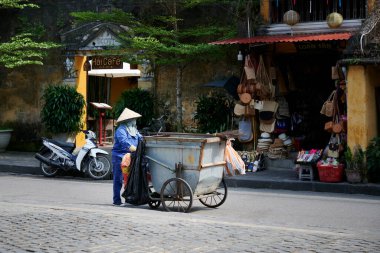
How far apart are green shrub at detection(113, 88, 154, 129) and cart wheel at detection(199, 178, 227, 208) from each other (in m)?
8.36

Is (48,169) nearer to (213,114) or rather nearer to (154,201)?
(213,114)

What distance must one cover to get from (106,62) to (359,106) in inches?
385

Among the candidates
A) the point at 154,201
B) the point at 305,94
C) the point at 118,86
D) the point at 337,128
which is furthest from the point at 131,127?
the point at 118,86

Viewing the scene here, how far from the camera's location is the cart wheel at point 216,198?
12586 mm

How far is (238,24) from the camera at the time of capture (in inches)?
758

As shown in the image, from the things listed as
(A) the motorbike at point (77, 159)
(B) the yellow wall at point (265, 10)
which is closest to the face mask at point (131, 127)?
(A) the motorbike at point (77, 159)

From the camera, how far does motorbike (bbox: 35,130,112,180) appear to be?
58.2 feet


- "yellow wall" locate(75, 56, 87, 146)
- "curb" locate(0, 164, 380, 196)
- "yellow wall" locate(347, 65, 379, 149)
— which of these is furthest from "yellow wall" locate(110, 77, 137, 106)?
"yellow wall" locate(347, 65, 379, 149)

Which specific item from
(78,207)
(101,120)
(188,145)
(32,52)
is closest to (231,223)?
(188,145)

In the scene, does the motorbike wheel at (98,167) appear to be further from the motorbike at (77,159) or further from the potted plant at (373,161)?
the potted plant at (373,161)

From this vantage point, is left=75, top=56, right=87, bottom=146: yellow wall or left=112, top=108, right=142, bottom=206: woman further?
left=75, top=56, right=87, bottom=146: yellow wall

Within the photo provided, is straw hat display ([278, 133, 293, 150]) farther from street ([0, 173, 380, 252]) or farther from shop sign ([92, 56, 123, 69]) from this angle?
shop sign ([92, 56, 123, 69])

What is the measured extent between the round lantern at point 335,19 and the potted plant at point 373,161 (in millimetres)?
3331

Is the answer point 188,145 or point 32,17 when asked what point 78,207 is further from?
point 32,17
